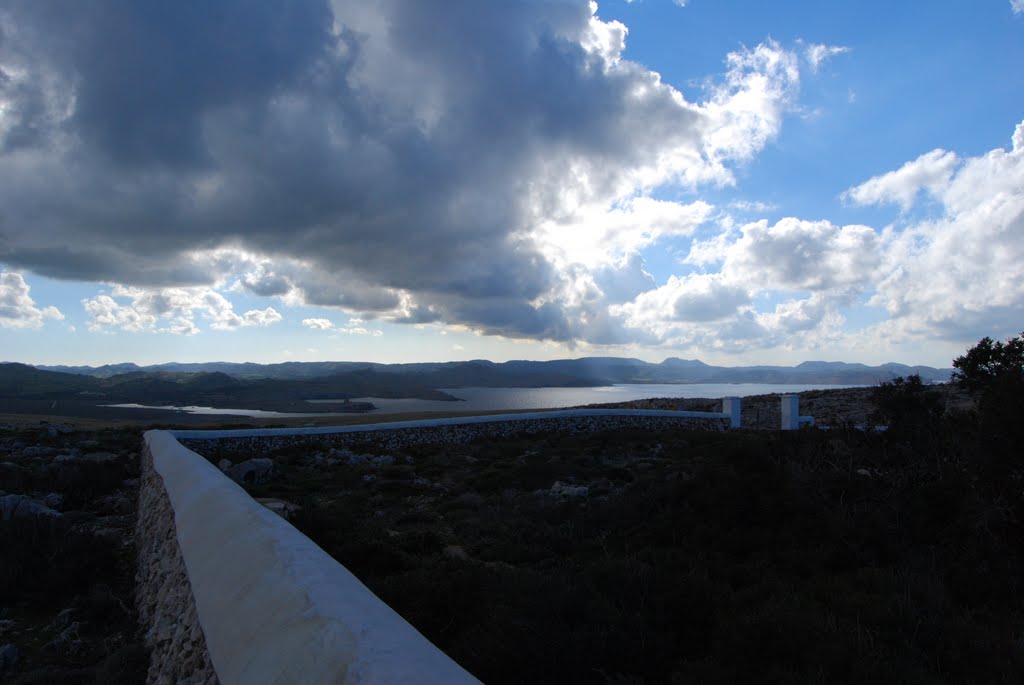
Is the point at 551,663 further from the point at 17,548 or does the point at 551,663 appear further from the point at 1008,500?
the point at 17,548

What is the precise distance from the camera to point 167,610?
5215mm

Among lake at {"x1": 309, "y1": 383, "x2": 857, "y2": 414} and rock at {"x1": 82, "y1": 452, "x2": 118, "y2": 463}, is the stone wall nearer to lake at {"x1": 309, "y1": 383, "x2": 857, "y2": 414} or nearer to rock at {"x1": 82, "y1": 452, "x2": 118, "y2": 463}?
rock at {"x1": 82, "y1": 452, "x2": 118, "y2": 463}

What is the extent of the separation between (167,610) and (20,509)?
21.2ft

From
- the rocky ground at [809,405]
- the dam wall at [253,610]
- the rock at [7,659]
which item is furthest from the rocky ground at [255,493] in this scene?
the rocky ground at [809,405]

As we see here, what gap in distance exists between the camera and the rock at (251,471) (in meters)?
14.3

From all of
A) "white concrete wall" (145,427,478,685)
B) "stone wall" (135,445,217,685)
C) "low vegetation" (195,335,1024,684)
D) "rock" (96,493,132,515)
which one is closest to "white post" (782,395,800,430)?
"low vegetation" (195,335,1024,684)

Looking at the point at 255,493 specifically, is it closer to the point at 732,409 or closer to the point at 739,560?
the point at 739,560

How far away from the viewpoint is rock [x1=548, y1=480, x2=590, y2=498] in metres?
11.9

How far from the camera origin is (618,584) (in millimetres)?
5434

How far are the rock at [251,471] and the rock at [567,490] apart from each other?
750 cm

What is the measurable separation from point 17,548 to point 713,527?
9.18 metres

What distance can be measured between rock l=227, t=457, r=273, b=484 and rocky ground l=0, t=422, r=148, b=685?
2121mm

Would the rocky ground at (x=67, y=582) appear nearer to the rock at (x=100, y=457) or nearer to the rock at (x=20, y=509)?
the rock at (x=20, y=509)

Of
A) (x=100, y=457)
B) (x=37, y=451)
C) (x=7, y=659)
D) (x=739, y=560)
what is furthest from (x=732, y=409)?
(x=7, y=659)
